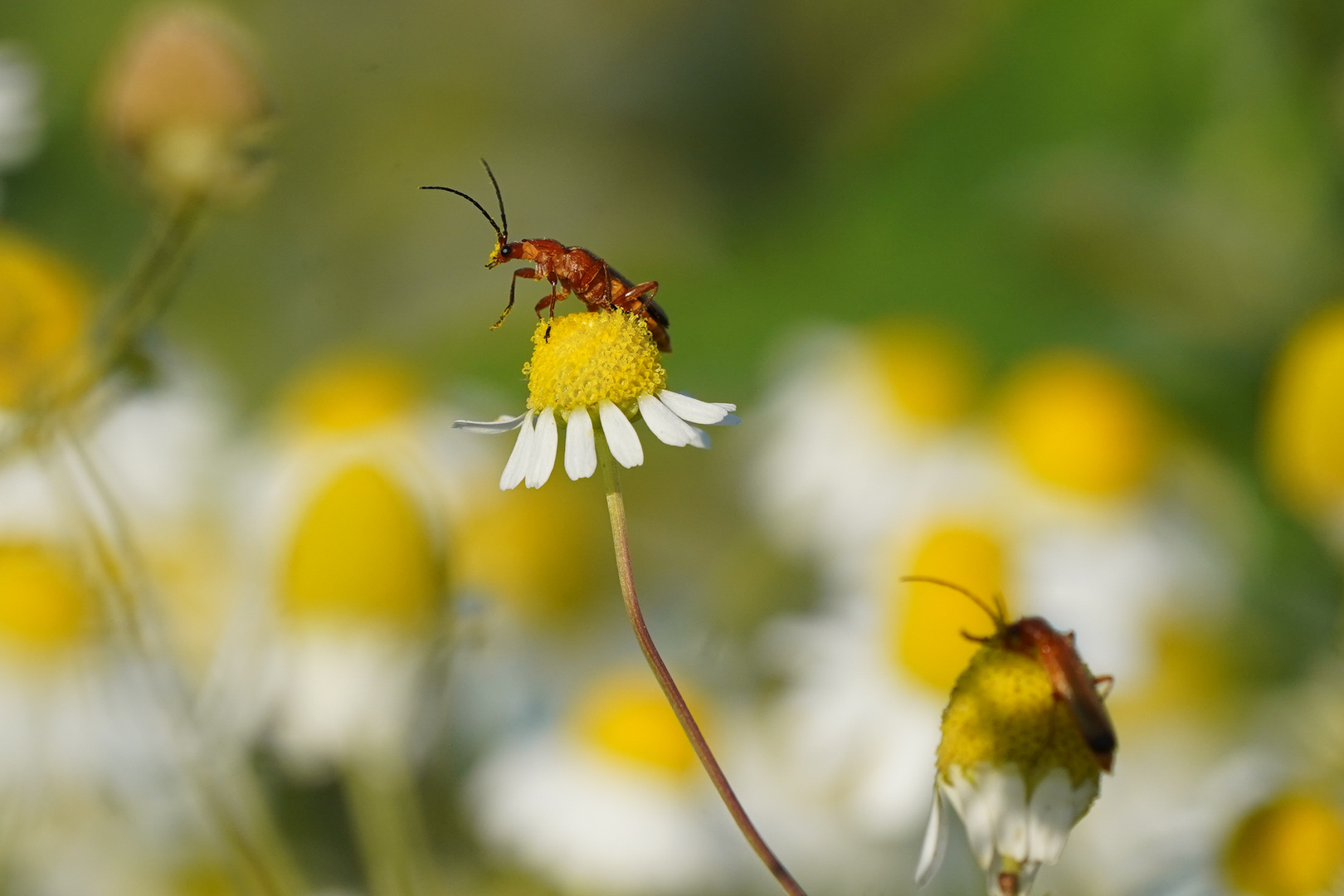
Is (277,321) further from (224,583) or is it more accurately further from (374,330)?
(224,583)

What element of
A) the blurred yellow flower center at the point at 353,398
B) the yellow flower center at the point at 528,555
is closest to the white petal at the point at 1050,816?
the yellow flower center at the point at 528,555

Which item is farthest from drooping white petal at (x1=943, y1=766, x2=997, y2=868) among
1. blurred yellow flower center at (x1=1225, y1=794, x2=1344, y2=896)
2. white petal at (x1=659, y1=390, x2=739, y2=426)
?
blurred yellow flower center at (x1=1225, y1=794, x2=1344, y2=896)

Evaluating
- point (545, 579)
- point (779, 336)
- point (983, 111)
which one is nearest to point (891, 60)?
point (983, 111)

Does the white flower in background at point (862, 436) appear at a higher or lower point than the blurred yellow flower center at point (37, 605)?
higher

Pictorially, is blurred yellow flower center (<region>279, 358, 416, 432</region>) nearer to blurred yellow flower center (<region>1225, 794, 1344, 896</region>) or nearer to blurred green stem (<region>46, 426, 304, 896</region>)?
blurred green stem (<region>46, 426, 304, 896</region>)

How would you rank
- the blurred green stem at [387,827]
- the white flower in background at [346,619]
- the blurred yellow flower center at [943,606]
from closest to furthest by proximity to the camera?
the blurred green stem at [387,827] < the white flower in background at [346,619] < the blurred yellow flower center at [943,606]

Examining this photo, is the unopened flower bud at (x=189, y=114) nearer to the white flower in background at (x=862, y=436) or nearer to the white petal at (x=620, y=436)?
the white petal at (x=620, y=436)

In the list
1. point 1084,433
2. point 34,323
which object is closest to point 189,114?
point 34,323
